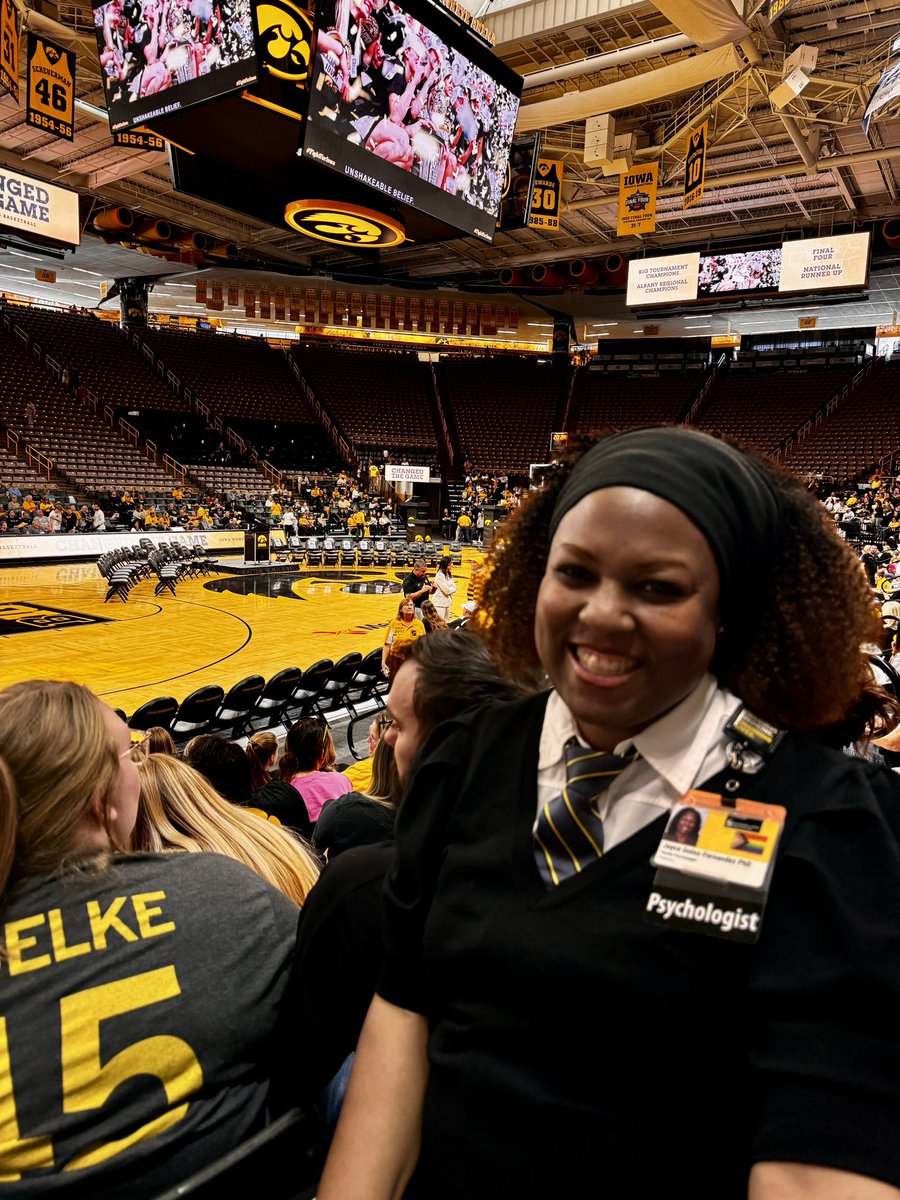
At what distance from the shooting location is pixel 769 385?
30562 millimetres

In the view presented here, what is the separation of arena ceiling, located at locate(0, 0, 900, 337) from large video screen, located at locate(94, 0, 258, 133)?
171 inches

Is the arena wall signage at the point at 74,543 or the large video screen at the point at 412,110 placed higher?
the large video screen at the point at 412,110

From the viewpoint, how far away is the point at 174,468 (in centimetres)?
2508

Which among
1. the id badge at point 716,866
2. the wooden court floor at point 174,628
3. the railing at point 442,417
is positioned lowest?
the wooden court floor at point 174,628

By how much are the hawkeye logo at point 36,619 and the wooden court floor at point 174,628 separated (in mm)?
14

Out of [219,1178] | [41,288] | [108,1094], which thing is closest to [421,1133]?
[219,1178]

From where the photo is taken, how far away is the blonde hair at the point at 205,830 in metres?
1.72

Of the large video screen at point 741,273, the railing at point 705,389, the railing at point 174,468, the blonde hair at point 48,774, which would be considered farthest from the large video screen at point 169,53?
the railing at point 705,389

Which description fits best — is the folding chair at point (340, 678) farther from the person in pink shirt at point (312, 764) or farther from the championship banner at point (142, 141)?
the championship banner at point (142, 141)

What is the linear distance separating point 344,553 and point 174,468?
7.53 metres

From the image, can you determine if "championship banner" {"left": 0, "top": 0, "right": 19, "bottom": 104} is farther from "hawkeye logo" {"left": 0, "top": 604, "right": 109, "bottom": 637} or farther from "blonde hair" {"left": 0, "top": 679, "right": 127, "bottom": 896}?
"blonde hair" {"left": 0, "top": 679, "right": 127, "bottom": 896}

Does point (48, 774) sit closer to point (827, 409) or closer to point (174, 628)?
point (174, 628)

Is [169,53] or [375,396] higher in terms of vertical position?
[169,53]

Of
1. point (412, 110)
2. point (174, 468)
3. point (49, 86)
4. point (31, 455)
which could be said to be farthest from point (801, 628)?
point (174, 468)
